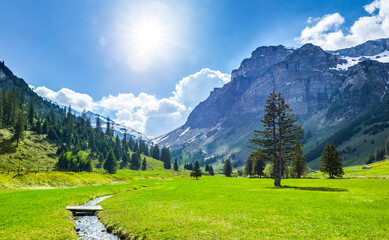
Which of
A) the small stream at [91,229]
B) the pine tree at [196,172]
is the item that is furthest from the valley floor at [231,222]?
the pine tree at [196,172]

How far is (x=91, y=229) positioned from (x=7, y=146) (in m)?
124

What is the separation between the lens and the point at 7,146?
109438mm

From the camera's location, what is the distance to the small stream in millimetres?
18797

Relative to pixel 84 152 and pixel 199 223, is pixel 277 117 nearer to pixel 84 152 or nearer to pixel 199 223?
pixel 199 223

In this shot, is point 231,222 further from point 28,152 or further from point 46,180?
point 28,152

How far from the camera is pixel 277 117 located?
57688 millimetres

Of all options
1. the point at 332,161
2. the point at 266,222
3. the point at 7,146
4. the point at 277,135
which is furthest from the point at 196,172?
the point at 266,222

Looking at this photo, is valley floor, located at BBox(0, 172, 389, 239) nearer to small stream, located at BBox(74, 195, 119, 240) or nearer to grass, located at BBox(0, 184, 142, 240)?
grass, located at BBox(0, 184, 142, 240)

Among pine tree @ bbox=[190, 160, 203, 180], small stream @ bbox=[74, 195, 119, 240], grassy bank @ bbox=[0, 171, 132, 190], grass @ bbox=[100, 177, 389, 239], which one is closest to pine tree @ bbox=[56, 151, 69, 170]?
grassy bank @ bbox=[0, 171, 132, 190]

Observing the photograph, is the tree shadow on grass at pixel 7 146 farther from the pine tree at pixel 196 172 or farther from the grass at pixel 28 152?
the pine tree at pixel 196 172

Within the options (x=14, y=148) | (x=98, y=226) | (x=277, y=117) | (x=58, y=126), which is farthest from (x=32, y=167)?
(x=277, y=117)

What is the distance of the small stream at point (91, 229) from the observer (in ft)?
61.7

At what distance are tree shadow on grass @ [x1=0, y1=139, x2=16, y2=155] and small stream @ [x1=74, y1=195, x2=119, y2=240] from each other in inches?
4380

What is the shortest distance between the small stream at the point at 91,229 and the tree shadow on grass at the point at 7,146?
365 feet
